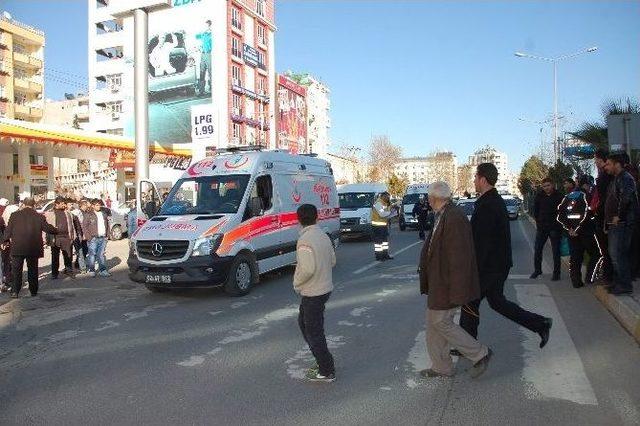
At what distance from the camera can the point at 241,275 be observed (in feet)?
32.0

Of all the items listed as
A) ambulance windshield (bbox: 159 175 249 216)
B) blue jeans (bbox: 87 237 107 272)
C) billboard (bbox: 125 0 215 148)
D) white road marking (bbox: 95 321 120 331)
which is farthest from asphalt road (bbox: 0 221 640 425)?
billboard (bbox: 125 0 215 148)

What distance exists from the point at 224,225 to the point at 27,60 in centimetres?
6027

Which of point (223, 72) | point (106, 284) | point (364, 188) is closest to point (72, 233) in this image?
point (106, 284)

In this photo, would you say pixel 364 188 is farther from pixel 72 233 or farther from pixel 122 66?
pixel 122 66

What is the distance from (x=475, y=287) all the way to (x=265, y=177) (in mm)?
6487

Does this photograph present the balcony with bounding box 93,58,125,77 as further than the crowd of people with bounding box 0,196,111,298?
Yes

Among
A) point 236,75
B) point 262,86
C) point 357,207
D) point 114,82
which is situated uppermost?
point 262,86

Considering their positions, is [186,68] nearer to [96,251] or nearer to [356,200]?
[356,200]

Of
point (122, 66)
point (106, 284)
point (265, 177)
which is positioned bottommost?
point (106, 284)

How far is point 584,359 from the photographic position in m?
5.65

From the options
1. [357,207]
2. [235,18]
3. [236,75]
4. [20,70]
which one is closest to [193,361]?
[357,207]

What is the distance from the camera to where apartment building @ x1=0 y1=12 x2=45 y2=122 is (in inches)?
2242

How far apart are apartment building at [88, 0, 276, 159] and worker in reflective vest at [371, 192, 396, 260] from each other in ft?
146

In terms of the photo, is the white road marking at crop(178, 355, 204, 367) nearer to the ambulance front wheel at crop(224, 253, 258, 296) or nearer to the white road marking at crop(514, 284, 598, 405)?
the white road marking at crop(514, 284, 598, 405)
